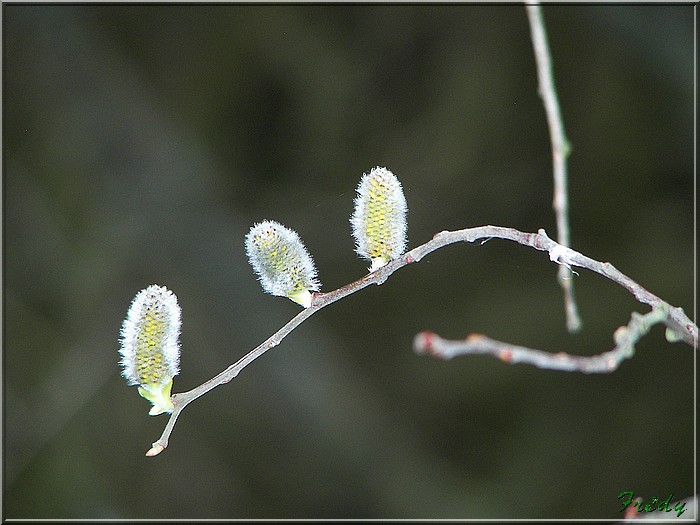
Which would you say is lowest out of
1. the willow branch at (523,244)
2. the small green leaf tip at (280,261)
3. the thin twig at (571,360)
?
the thin twig at (571,360)

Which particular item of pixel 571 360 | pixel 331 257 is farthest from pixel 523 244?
pixel 331 257

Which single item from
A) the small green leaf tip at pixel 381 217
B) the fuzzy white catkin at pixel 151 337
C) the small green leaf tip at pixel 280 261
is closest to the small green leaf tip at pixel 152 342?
the fuzzy white catkin at pixel 151 337

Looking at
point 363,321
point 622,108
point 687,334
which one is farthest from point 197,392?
point 622,108

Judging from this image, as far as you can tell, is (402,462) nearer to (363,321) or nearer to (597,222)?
(363,321)

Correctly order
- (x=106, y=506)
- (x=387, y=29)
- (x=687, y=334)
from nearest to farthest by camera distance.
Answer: (x=687, y=334), (x=106, y=506), (x=387, y=29)

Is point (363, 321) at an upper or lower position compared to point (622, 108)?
lower

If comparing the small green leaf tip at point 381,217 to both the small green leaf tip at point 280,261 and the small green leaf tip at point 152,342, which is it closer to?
the small green leaf tip at point 280,261

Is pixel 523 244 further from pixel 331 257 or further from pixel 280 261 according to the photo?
pixel 331 257
